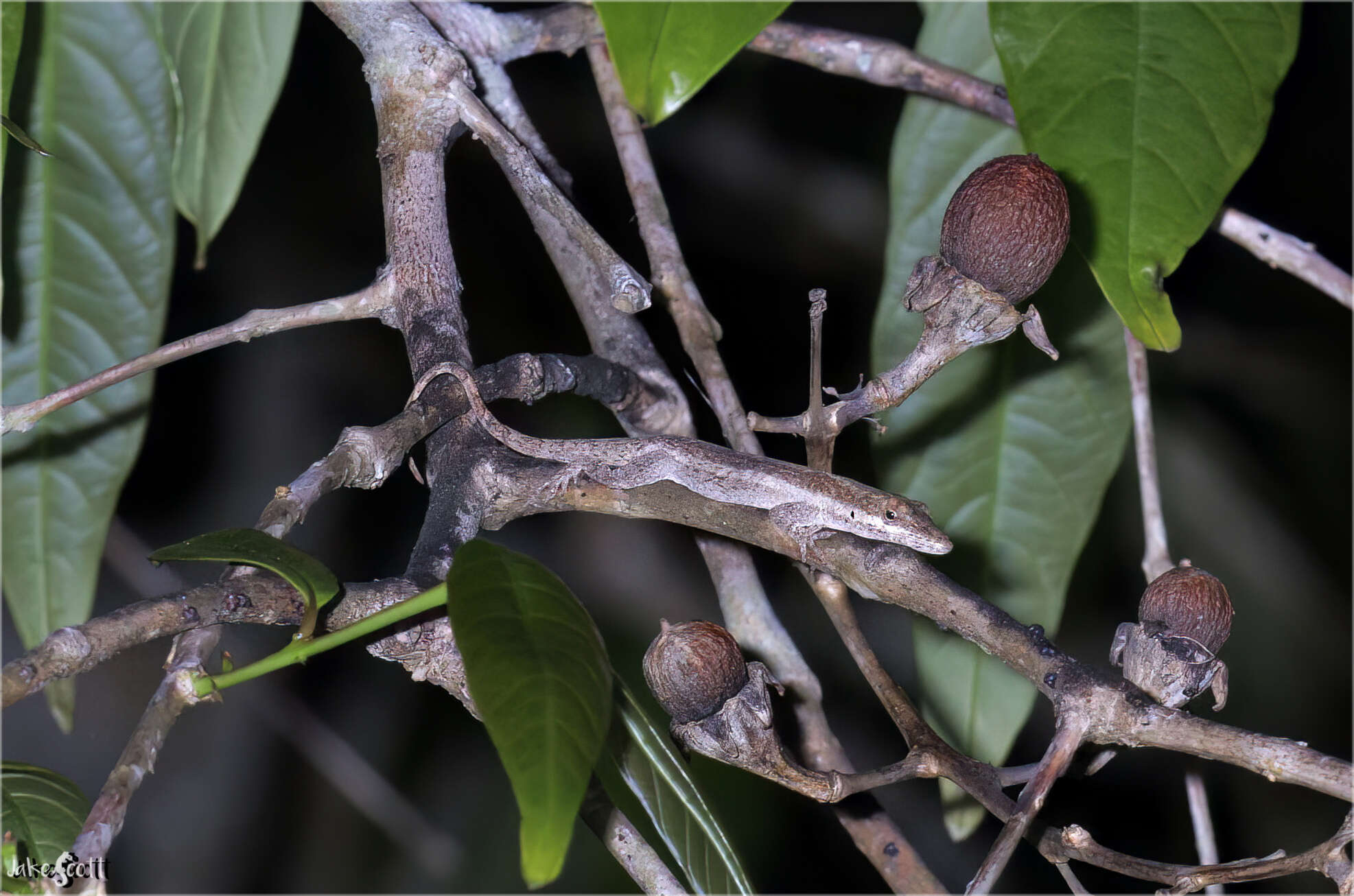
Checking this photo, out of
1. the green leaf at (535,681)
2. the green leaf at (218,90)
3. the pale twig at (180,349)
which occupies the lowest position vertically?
the green leaf at (535,681)

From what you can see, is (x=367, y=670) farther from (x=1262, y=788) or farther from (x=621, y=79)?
(x=1262, y=788)

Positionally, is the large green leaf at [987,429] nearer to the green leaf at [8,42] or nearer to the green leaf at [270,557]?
the green leaf at [270,557]

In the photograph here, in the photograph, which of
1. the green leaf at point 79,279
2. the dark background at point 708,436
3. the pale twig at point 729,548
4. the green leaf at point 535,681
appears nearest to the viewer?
the green leaf at point 535,681

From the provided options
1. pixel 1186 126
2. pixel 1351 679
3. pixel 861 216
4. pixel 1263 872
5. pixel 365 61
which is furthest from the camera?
pixel 1351 679

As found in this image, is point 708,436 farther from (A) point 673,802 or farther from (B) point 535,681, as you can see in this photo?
(B) point 535,681

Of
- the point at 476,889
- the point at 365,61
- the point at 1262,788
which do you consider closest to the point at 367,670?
the point at 476,889

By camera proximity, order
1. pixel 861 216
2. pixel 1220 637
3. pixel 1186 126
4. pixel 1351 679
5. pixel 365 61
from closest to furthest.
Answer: pixel 1220 637 → pixel 1186 126 → pixel 365 61 → pixel 861 216 → pixel 1351 679

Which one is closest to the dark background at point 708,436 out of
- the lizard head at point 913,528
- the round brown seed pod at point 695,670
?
the lizard head at point 913,528
